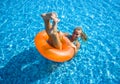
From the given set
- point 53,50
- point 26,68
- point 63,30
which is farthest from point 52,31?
point 63,30

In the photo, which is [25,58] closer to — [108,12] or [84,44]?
[84,44]

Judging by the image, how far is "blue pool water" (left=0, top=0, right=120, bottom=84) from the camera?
587 centimetres

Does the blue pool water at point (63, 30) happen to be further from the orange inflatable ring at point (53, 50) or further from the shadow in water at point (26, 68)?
the orange inflatable ring at point (53, 50)

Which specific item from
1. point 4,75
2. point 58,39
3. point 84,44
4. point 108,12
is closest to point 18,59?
point 4,75

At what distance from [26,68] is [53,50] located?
1002 millimetres

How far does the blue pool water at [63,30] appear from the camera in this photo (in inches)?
231

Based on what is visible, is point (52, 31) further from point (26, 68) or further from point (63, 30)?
point (63, 30)

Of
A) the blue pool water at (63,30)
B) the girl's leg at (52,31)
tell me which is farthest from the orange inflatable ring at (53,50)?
the blue pool water at (63,30)

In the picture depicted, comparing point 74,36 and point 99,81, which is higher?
point 74,36

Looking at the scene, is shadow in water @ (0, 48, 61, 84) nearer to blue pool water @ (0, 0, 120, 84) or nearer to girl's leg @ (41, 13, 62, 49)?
blue pool water @ (0, 0, 120, 84)

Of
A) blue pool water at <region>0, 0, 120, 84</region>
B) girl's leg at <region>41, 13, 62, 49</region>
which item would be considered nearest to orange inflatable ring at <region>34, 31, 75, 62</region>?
girl's leg at <region>41, 13, 62, 49</region>

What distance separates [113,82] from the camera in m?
5.92

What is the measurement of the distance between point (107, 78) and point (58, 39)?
5.77 ft

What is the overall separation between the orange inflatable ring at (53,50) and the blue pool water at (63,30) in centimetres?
63
